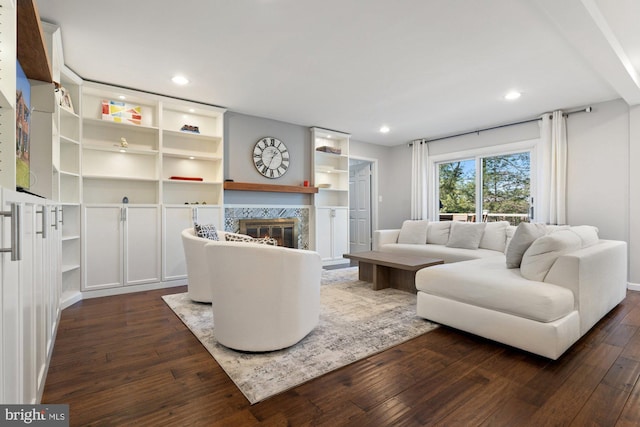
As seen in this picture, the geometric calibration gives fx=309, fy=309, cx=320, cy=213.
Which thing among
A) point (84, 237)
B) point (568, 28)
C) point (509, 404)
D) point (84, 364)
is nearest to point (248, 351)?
point (84, 364)

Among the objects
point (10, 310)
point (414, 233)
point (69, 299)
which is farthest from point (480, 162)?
point (69, 299)

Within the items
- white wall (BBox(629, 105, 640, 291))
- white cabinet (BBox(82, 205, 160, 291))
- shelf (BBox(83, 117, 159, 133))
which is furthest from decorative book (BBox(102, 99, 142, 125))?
white wall (BBox(629, 105, 640, 291))

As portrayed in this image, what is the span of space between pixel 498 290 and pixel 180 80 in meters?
3.72

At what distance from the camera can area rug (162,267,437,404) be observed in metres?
1.81

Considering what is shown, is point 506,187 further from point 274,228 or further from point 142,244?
point 142,244

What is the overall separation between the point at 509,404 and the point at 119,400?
2.02 metres

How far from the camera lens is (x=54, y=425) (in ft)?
4.07

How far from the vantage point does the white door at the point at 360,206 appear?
22.5 feet

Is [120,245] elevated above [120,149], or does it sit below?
below

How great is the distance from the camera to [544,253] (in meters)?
2.29

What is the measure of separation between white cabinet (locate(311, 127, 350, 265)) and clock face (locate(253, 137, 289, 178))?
0.59 metres

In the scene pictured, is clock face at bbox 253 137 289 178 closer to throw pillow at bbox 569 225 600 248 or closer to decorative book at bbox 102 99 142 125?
decorative book at bbox 102 99 142 125

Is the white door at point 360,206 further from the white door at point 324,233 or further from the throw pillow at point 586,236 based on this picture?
the throw pillow at point 586,236

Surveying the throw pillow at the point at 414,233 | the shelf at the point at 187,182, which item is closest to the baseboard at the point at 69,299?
the shelf at the point at 187,182
